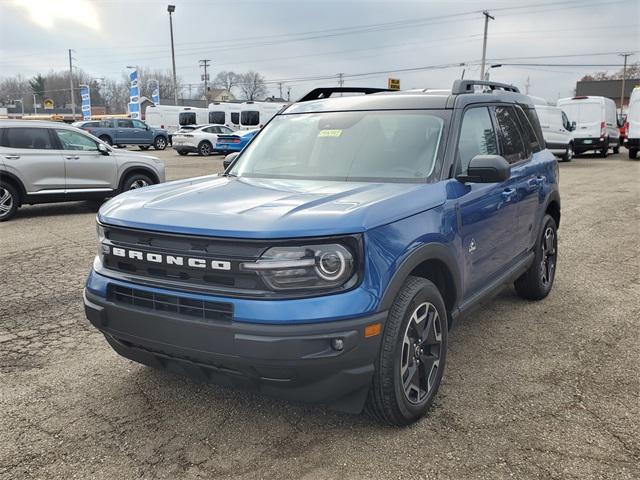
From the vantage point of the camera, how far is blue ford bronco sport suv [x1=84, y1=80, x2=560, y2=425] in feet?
8.57

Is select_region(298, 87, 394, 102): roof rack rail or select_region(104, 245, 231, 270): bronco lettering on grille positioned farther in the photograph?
select_region(298, 87, 394, 102): roof rack rail

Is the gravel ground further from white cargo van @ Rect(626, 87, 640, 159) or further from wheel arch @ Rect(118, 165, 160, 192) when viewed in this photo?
white cargo van @ Rect(626, 87, 640, 159)

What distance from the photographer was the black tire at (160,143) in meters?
35.1

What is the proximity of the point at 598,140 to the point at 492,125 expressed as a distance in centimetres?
2355

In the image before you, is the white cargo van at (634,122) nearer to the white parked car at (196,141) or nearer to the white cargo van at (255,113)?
the white parked car at (196,141)

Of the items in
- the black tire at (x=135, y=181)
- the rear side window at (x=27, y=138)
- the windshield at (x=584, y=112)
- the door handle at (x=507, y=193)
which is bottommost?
the black tire at (x=135, y=181)

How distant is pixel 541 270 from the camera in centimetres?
530

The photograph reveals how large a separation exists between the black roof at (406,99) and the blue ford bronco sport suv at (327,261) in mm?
18

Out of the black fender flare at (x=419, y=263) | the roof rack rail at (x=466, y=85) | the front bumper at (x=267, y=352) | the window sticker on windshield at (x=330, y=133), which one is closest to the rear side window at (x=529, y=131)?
the roof rack rail at (x=466, y=85)

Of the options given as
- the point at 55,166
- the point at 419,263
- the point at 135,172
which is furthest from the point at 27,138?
the point at 419,263

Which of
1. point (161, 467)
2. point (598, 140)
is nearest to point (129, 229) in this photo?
point (161, 467)

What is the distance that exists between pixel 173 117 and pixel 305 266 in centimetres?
4133

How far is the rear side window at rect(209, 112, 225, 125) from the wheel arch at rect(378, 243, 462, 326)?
37.1 meters

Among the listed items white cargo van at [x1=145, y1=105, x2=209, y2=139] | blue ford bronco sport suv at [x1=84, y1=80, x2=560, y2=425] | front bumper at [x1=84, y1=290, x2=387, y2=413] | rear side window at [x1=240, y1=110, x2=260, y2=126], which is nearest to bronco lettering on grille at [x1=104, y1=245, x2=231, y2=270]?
blue ford bronco sport suv at [x1=84, y1=80, x2=560, y2=425]
